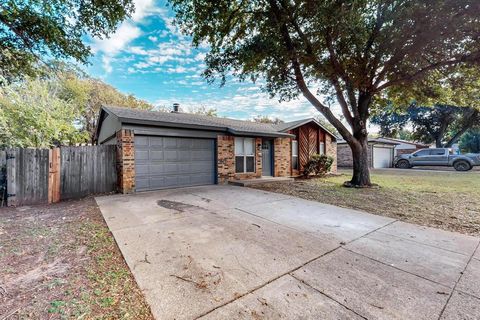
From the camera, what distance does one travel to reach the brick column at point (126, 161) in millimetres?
7242

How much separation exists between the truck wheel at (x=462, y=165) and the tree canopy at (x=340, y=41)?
456 inches

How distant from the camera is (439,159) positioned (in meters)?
17.1

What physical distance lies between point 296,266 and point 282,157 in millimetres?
9849

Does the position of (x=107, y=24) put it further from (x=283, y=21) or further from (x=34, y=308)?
(x=34, y=308)

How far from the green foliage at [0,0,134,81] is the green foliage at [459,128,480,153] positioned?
34.8m

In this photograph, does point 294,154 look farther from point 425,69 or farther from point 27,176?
point 27,176

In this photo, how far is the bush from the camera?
1278 cm

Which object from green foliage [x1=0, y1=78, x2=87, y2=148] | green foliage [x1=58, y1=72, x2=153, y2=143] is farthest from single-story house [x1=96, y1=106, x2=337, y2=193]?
green foliage [x1=58, y1=72, x2=153, y2=143]

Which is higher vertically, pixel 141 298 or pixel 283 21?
pixel 283 21

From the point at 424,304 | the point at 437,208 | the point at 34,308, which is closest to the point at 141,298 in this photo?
the point at 34,308

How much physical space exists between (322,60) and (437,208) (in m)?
6.00

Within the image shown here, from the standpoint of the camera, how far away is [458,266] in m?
2.69

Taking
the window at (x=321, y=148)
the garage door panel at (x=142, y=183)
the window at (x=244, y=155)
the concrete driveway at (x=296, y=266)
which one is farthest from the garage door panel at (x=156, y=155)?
the window at (x=321, y=148)

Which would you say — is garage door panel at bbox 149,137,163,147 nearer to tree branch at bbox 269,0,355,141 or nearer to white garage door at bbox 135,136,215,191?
white garage door at bbox 135,136,215,191
